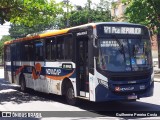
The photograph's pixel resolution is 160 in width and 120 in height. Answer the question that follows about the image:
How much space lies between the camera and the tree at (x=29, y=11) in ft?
60.6

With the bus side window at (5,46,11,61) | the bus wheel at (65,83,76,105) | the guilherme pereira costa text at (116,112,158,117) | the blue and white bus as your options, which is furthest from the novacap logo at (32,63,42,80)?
the guilherme pereira costa text at (116,112,158,117)

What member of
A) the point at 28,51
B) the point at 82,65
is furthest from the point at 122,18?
the point at 82,65

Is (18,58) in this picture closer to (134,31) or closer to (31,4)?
(31,4)

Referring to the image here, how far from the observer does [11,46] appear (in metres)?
20.8

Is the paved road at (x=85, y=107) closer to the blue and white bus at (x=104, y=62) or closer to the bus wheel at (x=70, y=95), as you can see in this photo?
the bus wheel at (x=70, y=95)

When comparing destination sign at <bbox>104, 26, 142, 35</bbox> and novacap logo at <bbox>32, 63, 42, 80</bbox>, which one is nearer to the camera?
destination sign at <bbox>104, 26, 142, 35</bbox>

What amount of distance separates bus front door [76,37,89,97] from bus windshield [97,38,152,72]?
3.26 ft

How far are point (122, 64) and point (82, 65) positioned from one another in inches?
65.1

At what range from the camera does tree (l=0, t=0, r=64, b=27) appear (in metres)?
18.5

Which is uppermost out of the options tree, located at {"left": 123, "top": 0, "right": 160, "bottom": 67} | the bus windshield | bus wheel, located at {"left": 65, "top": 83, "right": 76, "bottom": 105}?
tree, located at {"left": 123, "top": 0, "right": 160, "bottom": 67}

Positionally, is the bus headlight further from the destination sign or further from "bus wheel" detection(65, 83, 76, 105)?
"bus wheel" detection(65, 83, 76, 105)

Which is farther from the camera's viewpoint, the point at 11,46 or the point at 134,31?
the point at 11,46

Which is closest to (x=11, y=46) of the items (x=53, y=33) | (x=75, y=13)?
(x=53, y=33)

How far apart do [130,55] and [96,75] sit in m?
1.36
